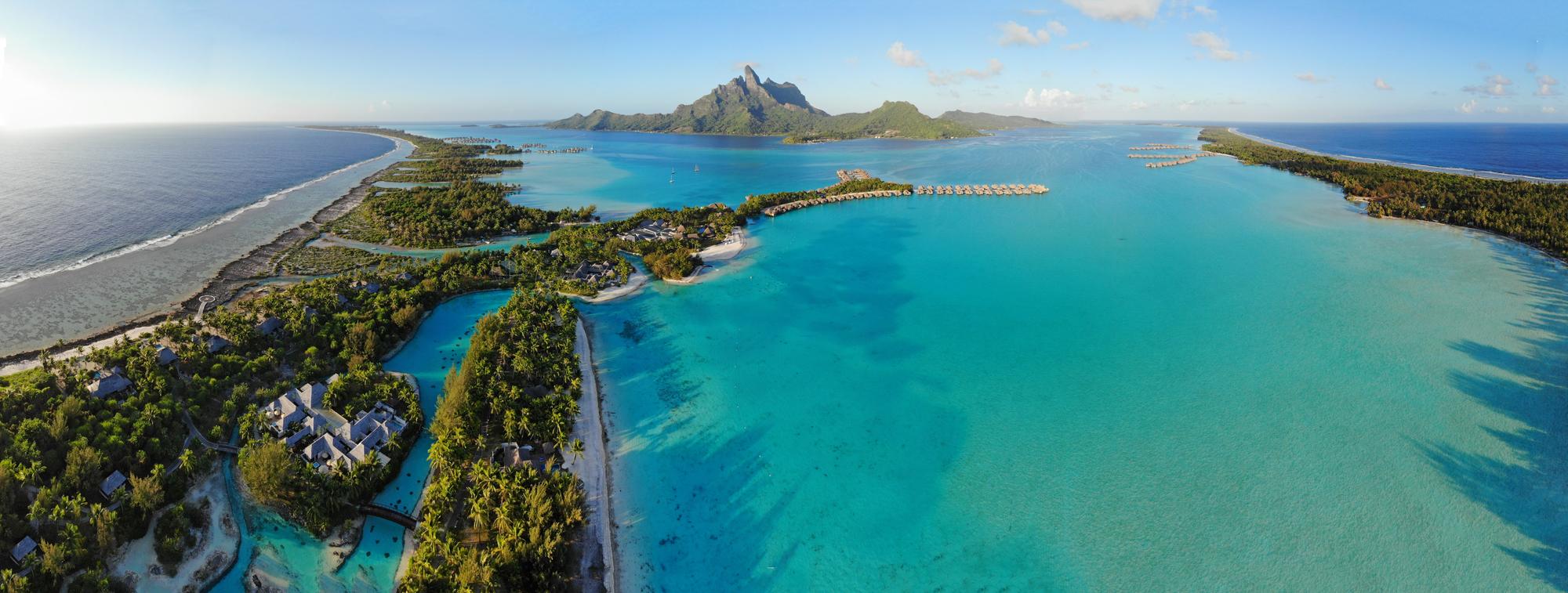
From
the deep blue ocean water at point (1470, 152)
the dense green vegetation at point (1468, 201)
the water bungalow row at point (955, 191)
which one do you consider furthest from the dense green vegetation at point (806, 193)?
the deep blue ocean water at point (1470, 152)

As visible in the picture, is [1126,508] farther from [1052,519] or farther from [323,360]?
[323,360]

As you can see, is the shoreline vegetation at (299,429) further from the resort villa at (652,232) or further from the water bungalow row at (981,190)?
the water bungalow row at (981,190)

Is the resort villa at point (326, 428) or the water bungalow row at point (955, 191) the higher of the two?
the water bungalow row at point (955, 191)

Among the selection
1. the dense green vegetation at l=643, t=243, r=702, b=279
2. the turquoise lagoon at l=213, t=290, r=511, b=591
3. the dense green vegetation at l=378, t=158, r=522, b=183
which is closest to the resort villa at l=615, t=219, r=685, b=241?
the dense green vegetation at l=643, t=243, r=702, b=279

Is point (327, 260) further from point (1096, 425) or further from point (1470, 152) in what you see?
point (1470, 152)

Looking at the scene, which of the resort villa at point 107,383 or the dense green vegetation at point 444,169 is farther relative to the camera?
the dense green vegetation at point 444,169

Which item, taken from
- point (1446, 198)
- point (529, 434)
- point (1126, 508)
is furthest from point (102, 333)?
point (1446, 198)
